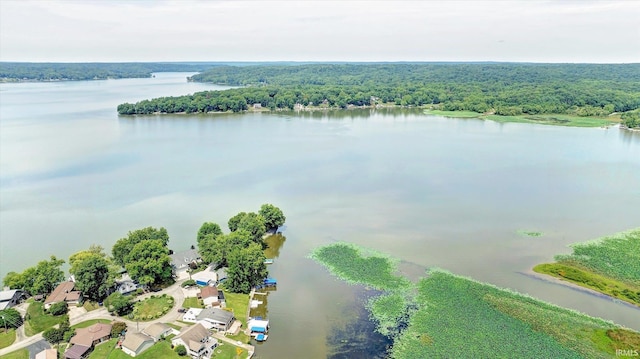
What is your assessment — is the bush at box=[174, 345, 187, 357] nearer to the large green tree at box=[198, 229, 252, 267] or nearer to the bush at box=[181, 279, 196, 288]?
the bush at box=[181, 279, 196, 288]

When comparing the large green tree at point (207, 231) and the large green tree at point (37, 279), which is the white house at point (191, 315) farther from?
the large green tree at point (37, 279)

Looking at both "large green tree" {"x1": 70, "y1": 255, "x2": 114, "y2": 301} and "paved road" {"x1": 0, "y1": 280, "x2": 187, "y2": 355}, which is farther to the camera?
"large green tree" {"x1": 70, "y1": 255, "x2": 114, "y2": 301}

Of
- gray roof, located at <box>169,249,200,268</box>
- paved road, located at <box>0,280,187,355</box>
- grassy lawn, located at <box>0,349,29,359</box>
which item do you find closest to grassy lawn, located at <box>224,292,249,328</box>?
paved road, located at <box>0,280,187,355</box>

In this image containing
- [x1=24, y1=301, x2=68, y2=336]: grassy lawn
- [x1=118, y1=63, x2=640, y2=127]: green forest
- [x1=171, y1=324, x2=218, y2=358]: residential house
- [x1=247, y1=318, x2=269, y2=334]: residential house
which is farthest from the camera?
[x1=118, y1=63, x2=640, y2=127]: green forest

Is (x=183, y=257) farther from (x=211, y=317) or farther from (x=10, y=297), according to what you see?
(x=10, y=297)

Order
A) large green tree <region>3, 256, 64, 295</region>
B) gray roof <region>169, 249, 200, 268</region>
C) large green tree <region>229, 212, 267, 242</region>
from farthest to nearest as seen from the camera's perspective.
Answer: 1. large green tree <region>229, 212, 267, 242</region>
2. gray roof <region>169, 249, 200, 268</region>
3. large green tree <region>3, 256, 64, 295</region>
